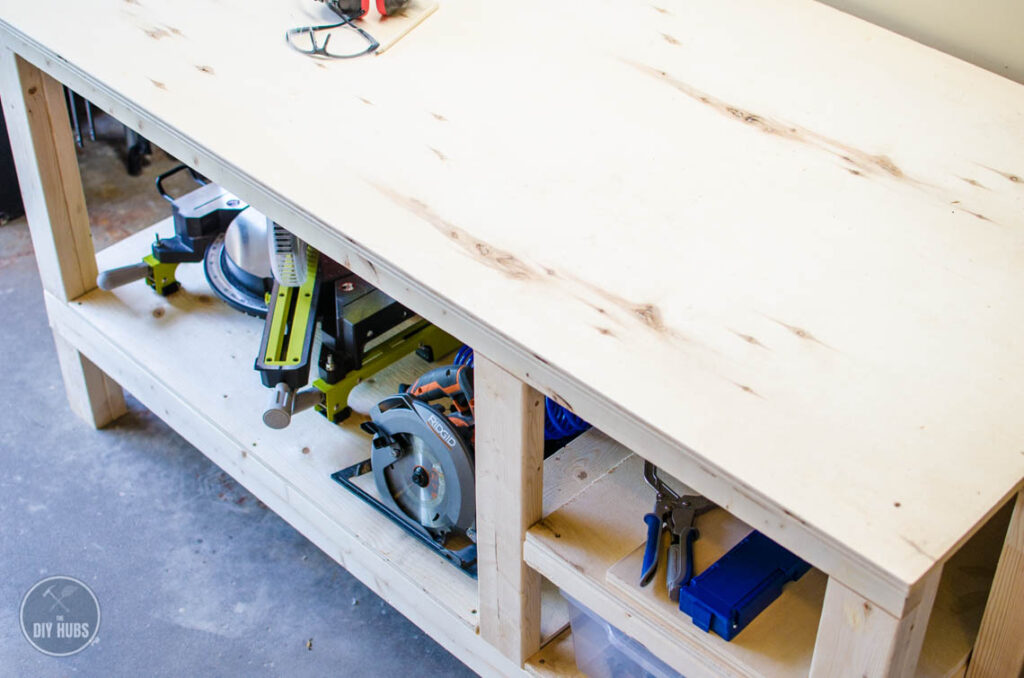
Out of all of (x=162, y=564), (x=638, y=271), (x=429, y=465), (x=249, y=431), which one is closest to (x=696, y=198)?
(x=638, y=271)

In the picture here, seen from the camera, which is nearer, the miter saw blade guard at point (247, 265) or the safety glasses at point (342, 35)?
the safety glasses at point (342, 35)

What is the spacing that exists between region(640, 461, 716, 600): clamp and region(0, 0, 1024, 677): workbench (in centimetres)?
3

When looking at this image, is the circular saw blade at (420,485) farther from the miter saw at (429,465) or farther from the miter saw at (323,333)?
the miter saw at (323,333)

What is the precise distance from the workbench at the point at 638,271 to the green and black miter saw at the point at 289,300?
8 centimetres

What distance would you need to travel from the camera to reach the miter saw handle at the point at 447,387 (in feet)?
4.56

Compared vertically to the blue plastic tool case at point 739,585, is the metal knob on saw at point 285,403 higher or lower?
lower

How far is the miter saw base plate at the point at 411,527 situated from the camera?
4.43ft

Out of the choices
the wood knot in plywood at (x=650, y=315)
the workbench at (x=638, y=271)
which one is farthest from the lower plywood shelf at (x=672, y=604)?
the wood knot in plywood at (x=650, y=315)

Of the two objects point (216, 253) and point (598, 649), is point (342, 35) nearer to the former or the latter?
point (216, 253)

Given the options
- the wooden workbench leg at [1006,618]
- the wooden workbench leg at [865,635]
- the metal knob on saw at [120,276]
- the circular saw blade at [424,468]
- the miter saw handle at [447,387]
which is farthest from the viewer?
the metal knob on saw at [120,276]

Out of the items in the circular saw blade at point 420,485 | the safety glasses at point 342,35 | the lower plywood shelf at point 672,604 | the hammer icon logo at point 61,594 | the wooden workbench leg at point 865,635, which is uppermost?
the safety glasses at point 342,35

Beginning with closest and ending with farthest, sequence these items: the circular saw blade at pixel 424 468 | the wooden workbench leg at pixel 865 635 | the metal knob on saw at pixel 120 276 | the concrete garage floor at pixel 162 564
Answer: the wooden workbench leg at pixel 865 635 < the circular saw blade at pixel 424 468 < the concrete garage floor at pixel 162 564 < the metal knob on saw at pixel 120 276

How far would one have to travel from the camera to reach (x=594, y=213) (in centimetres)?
113

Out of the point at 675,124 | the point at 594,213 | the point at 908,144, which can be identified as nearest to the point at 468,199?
the point at 594,213
